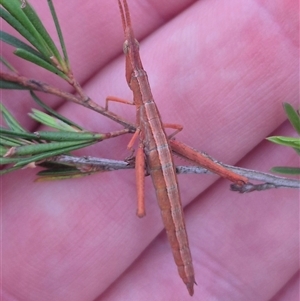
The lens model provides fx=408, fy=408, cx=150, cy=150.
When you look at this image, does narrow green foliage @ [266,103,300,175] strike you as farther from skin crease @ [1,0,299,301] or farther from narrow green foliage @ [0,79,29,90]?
narrow green foliage @ [0,79,29,90]

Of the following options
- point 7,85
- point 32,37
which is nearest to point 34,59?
point 32,37

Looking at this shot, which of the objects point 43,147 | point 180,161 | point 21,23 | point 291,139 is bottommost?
point 180,161

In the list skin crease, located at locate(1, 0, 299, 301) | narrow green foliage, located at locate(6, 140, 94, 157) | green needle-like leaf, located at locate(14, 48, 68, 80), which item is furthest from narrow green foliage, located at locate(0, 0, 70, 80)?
skin crease, located at locate(1, 0, 299, 301)

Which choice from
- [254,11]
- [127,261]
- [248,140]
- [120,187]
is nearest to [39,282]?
[127,261]

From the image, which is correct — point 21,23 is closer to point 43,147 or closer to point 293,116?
point 43,147

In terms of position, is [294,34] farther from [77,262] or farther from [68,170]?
[77,262]

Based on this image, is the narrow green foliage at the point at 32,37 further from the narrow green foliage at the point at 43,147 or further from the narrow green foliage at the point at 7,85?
the narrow green foliage at the point at 43,147

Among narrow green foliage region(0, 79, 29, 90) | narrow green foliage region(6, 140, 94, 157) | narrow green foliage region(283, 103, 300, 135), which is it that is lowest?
narrow green foliage region(283, 103, 300, 135)

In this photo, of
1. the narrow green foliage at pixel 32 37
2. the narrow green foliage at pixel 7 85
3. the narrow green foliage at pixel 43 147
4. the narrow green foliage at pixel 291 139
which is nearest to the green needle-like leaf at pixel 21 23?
the narrow green foliage at pixel 32 37
